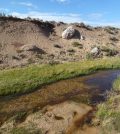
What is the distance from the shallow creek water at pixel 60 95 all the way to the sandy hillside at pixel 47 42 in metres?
10.1

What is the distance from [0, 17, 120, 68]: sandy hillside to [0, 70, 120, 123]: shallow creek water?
10117 millimetres

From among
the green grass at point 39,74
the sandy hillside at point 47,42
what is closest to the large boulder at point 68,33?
the sandy hillside at point 47,42

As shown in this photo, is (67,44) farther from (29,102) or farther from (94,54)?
(29,102)

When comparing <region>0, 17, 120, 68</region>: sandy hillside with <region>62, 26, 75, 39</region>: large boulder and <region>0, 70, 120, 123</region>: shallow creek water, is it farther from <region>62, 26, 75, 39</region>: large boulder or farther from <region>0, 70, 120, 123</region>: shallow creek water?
<region>0, 70, 120, 123</region>: shallow creek water

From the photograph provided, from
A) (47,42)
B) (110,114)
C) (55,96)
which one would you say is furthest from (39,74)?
(47,42)

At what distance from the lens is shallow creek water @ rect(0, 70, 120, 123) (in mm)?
26688

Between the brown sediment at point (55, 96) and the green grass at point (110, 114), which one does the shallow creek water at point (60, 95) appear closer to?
the brown sediment at point (55, 96)

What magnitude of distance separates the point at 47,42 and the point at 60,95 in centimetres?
3160

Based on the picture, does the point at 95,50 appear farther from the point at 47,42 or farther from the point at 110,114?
the point at 110,114

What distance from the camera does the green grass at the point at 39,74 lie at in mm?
32219

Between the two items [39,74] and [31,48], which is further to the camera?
[31,48]

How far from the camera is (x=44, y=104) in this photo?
91.6 feet

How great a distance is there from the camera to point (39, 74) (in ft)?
124

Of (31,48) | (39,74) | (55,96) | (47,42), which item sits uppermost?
(47,42)
